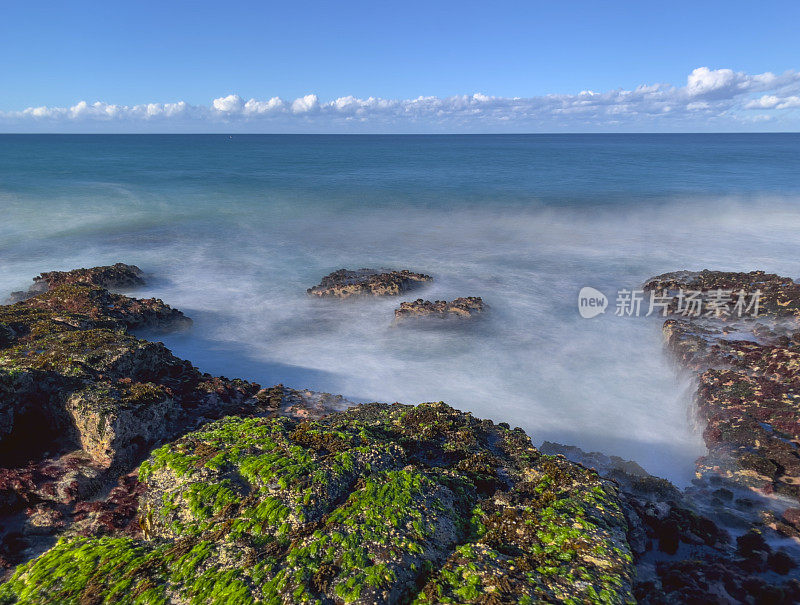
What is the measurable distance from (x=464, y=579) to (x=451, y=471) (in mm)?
2914

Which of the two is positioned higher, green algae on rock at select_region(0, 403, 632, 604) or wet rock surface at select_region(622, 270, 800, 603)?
green algae on rock at select_region(0, 403, 632, 604)

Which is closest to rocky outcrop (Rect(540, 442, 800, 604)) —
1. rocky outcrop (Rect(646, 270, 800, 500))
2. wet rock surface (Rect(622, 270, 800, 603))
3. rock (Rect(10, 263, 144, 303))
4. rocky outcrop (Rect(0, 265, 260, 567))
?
wet rock surface (Rect(622, 270, 800, 603))

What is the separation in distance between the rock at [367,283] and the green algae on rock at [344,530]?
1501 centimetres

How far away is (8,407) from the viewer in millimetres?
10633

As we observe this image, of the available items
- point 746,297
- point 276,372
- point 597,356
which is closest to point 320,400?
point 276,372

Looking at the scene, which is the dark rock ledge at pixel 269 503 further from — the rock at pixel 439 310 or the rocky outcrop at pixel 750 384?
the rock at pixel 439 310

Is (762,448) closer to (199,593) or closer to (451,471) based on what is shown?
(451,471)

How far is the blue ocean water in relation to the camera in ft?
54.8

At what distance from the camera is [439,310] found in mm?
22750

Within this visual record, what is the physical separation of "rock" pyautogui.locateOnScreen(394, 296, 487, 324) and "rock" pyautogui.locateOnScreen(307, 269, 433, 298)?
274cm

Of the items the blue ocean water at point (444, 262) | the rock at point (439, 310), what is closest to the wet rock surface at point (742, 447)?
the blue ocean water at point (444, 262)

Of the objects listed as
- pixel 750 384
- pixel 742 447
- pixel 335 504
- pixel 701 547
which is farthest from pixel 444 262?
pixel 335 504

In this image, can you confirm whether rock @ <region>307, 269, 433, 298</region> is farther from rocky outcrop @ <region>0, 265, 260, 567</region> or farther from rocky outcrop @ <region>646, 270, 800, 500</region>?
rocky outcrop @ <region>646, 270, 800, 500</region>

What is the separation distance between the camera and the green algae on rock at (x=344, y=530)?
23.1 ft
